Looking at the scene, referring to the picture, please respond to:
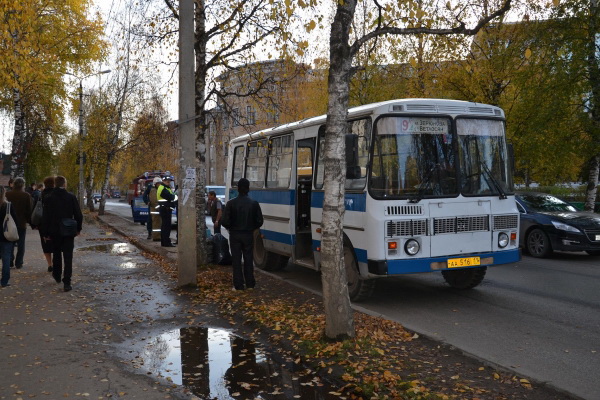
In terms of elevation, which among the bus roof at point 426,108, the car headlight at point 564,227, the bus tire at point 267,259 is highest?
the bus roof at point 426,108

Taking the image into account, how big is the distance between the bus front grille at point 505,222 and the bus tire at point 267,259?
16.4 feet

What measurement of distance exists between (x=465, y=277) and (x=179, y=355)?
559 centimetres

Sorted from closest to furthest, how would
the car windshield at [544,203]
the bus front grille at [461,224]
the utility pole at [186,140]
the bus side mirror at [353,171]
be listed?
the bus side mirror at [353,171], the bus front grille at [461,224], the utility pole at [186,140], the car windshield at [544,203]

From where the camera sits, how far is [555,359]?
6.05 metres

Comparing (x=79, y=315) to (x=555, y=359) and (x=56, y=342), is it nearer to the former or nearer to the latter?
(x=56, y=342)

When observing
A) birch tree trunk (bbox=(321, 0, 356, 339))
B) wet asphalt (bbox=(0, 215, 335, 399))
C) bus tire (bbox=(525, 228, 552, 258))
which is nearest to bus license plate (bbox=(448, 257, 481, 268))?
birch tree trunk (bbox=(321, 0, 356, 339))

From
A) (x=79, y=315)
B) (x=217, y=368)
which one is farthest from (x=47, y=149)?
(x=217, y=368)

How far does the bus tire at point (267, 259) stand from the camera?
12492mm

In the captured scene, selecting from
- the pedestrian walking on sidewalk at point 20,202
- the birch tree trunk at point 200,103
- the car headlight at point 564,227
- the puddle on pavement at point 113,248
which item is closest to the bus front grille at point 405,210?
the birch tree trunk at point 200,103

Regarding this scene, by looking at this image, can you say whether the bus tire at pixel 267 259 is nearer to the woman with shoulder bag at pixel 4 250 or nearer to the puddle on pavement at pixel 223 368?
the woman with shoulder bag at pixel 4 250

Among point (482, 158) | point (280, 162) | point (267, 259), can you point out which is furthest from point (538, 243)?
point (280, 162)

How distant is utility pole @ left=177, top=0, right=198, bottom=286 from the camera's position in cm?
957

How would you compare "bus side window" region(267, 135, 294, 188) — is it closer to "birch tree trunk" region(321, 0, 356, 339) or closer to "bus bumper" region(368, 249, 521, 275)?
"bus bumper" region(368, 249, 521, 275)

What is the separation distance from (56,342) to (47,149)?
30.0m
